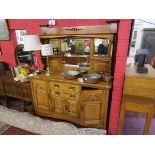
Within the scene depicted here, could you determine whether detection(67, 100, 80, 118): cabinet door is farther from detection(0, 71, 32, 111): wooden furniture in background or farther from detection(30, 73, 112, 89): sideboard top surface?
detection(0, 71, 32, 111): wooden furniture in background

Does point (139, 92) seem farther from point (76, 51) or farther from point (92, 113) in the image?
point (76, 51)

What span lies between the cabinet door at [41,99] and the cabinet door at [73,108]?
43 cm

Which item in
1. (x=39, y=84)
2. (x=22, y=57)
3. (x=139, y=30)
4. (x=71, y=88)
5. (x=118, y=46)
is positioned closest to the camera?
(x=118, y=46)

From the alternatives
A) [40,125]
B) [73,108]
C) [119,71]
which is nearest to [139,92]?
[119,71]

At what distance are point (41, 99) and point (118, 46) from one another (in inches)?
65.0

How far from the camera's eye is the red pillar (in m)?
1.58

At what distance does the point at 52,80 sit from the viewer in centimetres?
227

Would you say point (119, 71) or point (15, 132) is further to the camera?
point (15, 132)

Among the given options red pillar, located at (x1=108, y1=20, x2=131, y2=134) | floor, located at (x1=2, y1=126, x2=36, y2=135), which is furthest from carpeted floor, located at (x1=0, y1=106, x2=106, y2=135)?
red pillar, located at (x1=108, y1=20, x2=131, y2=134)

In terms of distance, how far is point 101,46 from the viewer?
88.4 inches

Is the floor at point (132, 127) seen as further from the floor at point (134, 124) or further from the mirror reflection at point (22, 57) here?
the mirror reflection at point (22, 57)

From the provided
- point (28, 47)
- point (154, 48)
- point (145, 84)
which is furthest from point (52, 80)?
point (154, 48)

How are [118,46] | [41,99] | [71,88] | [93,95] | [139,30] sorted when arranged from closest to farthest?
[118,46] → [93,95] → [71,88] → [41,99] → [139,30]

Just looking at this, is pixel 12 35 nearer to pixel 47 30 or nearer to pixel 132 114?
pixel 47 30
